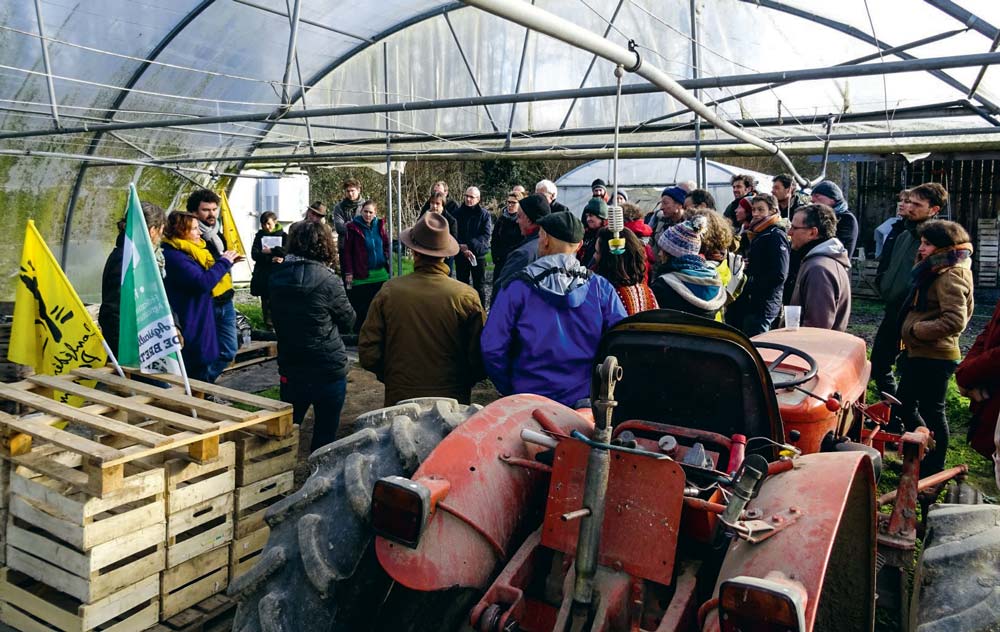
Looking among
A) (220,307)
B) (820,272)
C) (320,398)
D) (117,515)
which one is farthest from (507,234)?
(117,515)

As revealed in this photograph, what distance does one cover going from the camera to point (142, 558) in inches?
123

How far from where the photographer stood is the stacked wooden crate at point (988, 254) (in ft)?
48.3

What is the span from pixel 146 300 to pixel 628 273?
9.08 feet

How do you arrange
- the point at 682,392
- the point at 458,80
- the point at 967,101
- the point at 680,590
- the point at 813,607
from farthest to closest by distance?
the point at 458,80 < the point at 967,101 < the point at 682,392 < the point at 680,590 < the point at 813,607

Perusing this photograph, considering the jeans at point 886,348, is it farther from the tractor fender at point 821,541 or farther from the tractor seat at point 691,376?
the tractor seat at point 691,376

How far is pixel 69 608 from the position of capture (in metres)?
3.11

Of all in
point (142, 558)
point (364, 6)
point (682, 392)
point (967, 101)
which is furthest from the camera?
point (364, 6)

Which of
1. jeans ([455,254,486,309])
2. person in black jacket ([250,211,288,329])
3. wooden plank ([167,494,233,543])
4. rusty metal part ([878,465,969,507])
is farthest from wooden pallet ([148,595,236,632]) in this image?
jeans ([455,254,486,309])

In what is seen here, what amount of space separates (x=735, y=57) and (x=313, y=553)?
8866mm

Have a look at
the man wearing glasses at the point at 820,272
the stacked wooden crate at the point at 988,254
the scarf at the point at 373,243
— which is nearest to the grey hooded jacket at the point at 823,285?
the man wearing glasses at the point at 820,272

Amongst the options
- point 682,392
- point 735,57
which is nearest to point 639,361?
point 682,392

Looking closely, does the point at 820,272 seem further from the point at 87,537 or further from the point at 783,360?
the point at 87,537

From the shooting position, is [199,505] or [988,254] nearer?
[199,505]

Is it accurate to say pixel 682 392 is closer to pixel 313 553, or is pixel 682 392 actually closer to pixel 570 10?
pixel 313 553
